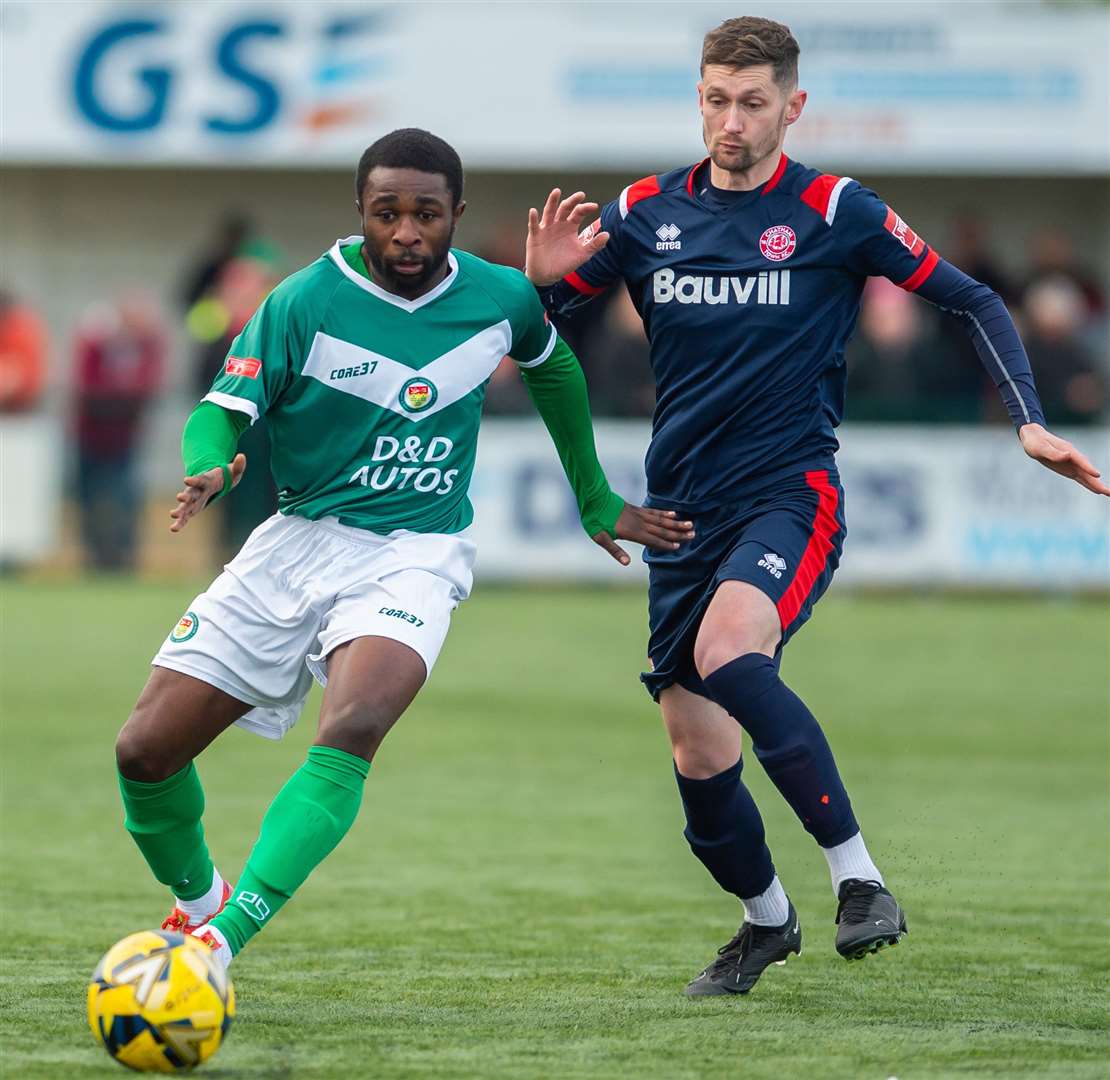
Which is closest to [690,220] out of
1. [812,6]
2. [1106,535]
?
[1106,535]

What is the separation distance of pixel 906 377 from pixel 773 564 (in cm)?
1270

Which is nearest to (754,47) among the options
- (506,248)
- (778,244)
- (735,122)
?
(735,122)

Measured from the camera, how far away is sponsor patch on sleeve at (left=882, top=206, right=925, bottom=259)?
20.0 ft

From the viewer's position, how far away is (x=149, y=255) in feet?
75.2

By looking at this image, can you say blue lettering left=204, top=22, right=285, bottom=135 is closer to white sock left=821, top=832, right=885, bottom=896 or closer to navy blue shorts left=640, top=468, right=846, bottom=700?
navy blue shorts left=640, top=468, right=846, bottom=700

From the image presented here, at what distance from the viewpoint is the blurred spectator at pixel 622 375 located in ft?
58.8

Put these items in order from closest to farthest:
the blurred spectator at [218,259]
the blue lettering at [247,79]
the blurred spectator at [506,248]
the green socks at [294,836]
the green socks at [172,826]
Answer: the green socks at [294,836]
the green socks at [172,826]
the blurred spectator at [506,248]
the blurred spectator at [218,259]
the blue lettering at [247,79]

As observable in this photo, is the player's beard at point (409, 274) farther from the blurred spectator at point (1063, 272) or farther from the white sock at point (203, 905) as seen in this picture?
the blurred spectator at point (1063, 272)

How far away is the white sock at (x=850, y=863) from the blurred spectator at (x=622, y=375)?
39.5ft

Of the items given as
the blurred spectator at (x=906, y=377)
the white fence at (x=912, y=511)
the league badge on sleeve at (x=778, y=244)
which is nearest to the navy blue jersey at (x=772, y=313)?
the league badge on sleeve at (x=778, y=244)

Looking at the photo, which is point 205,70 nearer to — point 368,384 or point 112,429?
point 112,429

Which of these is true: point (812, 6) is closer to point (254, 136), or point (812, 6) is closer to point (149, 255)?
point (254, 136)

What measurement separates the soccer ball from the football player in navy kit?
63.7 inches

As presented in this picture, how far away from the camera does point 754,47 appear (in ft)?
19.8
